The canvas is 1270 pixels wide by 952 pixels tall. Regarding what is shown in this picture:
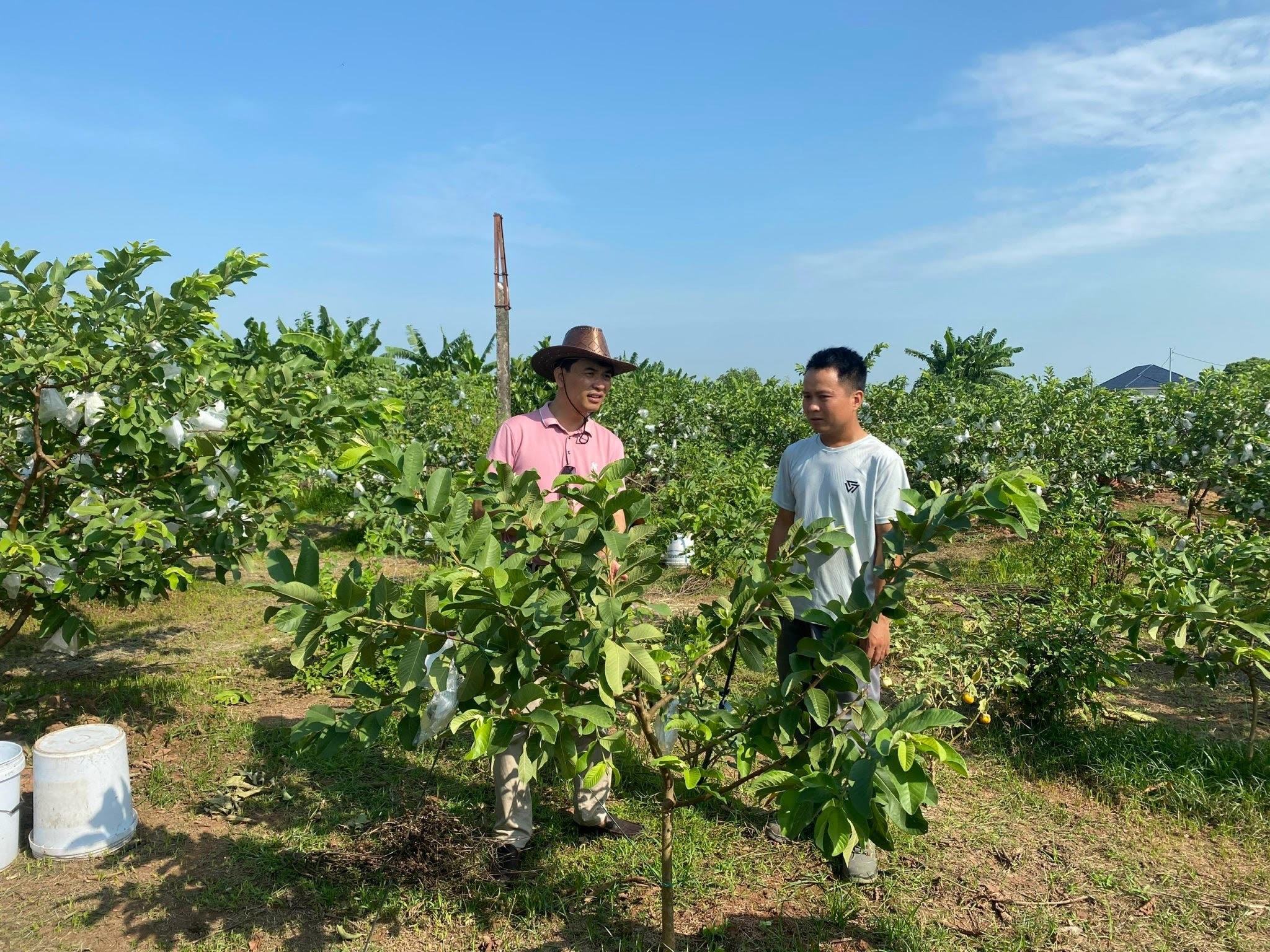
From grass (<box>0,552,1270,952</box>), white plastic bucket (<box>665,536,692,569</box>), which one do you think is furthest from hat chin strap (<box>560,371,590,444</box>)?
white plastic bucket (<box>665,536,692,569</box>)

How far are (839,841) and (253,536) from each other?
9.36ft

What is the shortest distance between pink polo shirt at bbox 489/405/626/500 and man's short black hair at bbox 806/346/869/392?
2.40 ft

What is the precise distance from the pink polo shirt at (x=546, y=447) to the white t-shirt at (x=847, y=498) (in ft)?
2.18

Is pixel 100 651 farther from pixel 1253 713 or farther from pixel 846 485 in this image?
pixel 1253 713

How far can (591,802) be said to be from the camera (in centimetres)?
270

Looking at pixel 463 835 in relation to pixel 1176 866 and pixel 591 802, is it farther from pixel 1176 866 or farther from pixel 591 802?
pixel 1176 866

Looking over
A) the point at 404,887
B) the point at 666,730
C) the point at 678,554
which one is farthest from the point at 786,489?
the point at 678,554

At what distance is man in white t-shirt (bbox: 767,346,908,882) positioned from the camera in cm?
243

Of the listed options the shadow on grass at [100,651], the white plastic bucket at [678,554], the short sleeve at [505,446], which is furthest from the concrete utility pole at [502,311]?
the short sleeve at [505,446]

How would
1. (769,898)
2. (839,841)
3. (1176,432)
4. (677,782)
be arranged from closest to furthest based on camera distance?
(839,841) → (769,898) → (677,782) → (1176,432)

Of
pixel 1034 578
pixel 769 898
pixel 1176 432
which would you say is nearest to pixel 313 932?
pixel 769 898

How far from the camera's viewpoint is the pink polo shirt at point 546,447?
2.62m

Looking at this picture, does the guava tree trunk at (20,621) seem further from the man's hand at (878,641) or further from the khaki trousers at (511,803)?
the man's hand at (878,641)

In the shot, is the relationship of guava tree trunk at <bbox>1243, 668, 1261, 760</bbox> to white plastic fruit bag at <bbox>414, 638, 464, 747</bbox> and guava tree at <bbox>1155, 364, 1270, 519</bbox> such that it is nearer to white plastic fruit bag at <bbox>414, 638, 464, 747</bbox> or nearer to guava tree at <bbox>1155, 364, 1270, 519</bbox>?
guava tree at <bbox>1155, 364, 1270, 519</bbox>
